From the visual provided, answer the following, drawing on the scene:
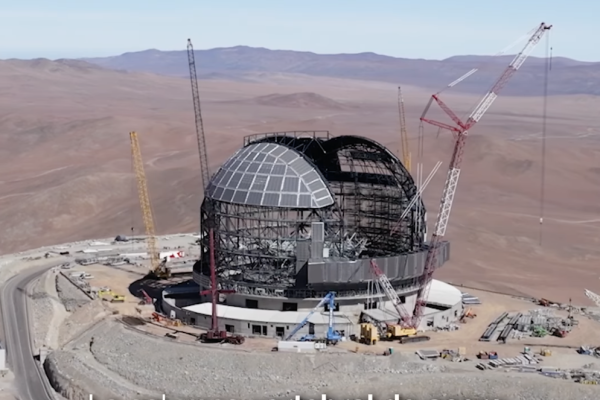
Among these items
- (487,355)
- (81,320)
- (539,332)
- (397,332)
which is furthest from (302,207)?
(539,332)

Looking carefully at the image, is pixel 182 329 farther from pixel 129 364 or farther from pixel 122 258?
pixel 122 258

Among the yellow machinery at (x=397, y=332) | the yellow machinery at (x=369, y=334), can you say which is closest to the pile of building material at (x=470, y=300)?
the yellow machinery at (x=397, y=332)

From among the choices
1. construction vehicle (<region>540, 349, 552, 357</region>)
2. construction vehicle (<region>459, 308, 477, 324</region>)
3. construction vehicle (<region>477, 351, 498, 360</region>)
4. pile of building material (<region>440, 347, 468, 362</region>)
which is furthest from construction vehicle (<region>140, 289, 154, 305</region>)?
construction vehicle (<region>540, 349, 552, 357</region>)

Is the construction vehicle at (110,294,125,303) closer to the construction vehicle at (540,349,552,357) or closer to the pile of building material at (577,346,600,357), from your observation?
the construction vehicle at (540,349,552,357)

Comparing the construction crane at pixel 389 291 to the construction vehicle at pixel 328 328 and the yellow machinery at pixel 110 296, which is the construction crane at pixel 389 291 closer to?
the construction vehicle at pixel 328 328

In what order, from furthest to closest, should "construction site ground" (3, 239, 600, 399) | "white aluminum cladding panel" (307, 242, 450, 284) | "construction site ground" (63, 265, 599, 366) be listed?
"white aluminum cladding panel" (307, 242, 450, 284) < "construction site ground" (63, 265, 599, 366) < "construction site ground" (3, 239, 600, 399)

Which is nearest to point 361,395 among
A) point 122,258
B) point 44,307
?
point 44,307

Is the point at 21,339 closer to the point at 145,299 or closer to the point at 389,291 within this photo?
the point at 145,299
